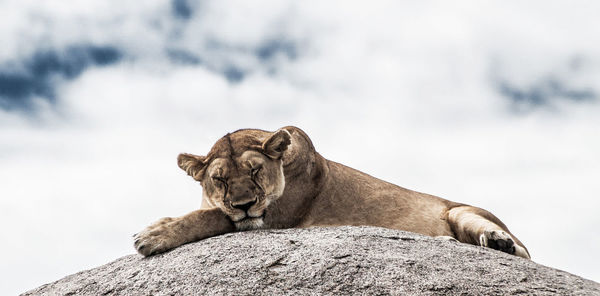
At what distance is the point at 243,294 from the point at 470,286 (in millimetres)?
1863

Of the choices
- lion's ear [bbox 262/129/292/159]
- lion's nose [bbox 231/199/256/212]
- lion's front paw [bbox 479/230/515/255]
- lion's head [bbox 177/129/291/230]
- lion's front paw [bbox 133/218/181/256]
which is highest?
lion's ear [bbox 262/129/292/159]

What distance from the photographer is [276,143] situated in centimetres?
721

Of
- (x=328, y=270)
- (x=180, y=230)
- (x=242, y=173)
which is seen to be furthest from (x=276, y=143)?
(x=328, y=270)

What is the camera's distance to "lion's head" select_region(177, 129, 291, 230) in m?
6.75

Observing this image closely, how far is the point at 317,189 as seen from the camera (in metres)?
8.22

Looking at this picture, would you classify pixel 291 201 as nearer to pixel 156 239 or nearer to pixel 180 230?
pixel 180 230

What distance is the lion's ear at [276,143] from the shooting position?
7184mm

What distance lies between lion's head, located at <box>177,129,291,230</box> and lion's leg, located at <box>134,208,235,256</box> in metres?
0.13

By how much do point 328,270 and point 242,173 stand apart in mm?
1832

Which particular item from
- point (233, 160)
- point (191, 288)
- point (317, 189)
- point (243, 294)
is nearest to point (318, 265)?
point (243, 294)

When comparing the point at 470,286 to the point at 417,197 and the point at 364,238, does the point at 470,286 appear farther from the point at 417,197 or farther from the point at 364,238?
the point at 417,197

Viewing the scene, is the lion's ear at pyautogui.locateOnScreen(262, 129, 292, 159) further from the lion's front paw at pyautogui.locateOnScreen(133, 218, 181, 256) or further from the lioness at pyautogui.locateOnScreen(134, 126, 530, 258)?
the lion's front paw at pyautogui.locateOnScreen(133, 218, 181, 256)

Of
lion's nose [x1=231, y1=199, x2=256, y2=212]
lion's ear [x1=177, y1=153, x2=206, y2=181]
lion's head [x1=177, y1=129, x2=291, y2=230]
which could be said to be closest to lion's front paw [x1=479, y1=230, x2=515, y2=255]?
lion's head [x1=177, y1=129, x2=291, y2=230]

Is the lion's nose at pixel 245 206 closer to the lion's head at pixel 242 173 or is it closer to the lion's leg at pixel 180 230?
the lion's head at pixel 242 173
